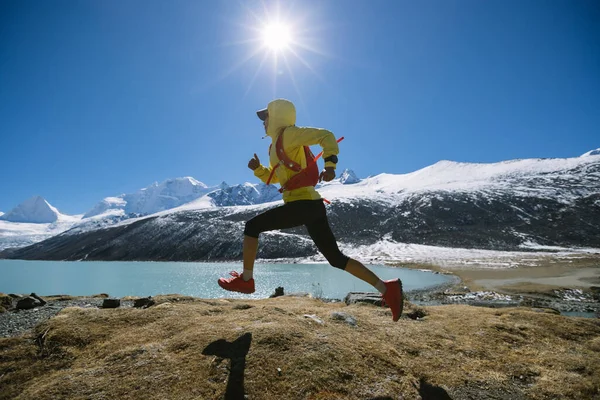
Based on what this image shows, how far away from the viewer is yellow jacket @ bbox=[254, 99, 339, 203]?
491 cm

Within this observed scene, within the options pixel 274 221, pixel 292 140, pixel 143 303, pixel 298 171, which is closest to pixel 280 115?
pixel 292 140

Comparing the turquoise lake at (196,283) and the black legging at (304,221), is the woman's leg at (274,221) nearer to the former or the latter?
the black legging at (304,221)

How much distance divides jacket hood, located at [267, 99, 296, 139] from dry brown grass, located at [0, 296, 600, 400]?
337 cm

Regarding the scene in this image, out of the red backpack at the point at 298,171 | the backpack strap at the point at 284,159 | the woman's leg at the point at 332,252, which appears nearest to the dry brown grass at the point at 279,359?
the woman's leg at the point at 332,252

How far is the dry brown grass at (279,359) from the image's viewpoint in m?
3.84

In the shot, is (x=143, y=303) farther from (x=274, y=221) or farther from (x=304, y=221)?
(x=304, y=221)

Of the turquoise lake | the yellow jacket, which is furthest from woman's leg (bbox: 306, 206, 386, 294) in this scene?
the turquoise lake

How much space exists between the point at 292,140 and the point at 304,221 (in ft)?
4.38

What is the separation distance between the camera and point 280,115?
5.30 meters

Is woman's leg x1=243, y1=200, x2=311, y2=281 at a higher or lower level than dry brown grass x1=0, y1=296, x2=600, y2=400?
higher

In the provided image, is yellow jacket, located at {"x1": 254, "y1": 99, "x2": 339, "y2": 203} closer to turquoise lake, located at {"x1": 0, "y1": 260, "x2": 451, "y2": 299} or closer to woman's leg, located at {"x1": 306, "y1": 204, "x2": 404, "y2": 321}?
woman's leg, located at {"x1": 306, "y1": 204, "x2": 404, "y2": 321}

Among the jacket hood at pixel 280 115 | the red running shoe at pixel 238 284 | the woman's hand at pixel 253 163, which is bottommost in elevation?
the red running shoe at pixel 238 284

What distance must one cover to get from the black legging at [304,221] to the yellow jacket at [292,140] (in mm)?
136

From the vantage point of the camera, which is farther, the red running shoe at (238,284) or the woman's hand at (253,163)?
the woman's hand at (253,163)
